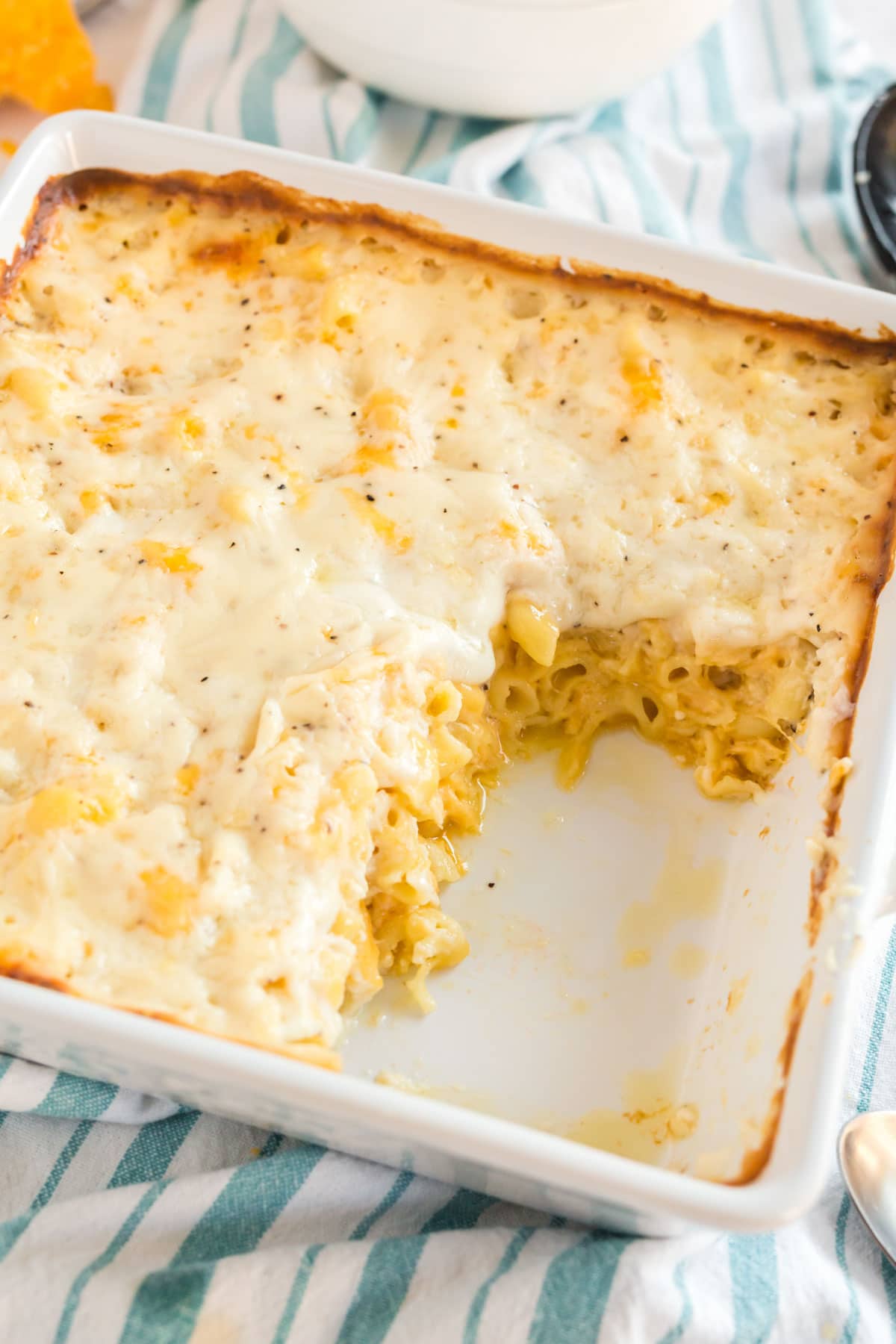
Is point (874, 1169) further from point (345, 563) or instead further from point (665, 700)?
point (345, 563)

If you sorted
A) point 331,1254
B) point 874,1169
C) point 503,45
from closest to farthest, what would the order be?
point 331,1254, point 874,1169, point 503,45

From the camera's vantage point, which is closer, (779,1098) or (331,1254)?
(779,1098)

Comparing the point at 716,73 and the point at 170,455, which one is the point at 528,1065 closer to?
the point at 170,455

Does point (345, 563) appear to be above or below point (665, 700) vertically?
above

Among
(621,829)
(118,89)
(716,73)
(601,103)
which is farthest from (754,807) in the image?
(118,89)

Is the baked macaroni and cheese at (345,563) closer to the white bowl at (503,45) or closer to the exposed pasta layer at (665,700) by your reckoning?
the exposed pasta layer at (665,700)

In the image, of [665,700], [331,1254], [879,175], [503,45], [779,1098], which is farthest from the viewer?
[879,175]

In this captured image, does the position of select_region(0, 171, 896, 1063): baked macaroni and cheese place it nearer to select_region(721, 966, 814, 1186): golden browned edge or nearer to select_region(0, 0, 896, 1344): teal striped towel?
select_region(0, 0, 896, 1344): teal striped towel

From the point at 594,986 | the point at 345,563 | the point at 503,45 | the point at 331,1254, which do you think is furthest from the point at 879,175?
the point at 331,1254
